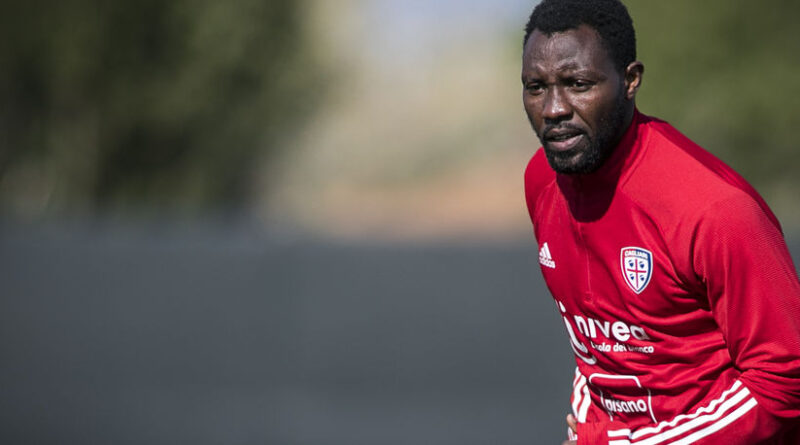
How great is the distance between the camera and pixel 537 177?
314cm

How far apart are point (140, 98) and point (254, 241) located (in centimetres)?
394

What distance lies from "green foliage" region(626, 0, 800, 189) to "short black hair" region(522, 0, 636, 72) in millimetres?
9843

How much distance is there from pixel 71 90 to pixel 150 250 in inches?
138

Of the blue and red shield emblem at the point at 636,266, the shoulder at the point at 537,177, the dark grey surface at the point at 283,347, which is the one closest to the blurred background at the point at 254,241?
the dark grey surface at the point at 283,347

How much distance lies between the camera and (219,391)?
7.33m

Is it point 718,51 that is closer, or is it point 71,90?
point 71,90

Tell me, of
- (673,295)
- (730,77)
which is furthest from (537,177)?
(730,77)

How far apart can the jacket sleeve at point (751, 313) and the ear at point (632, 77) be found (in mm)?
437

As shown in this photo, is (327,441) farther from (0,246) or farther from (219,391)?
(0,246)

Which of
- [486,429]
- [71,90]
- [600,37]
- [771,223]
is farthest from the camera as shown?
[71,90]

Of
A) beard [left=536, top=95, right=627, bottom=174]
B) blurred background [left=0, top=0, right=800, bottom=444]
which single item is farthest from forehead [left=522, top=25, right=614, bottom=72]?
blurred background [left=0, top=0, right=800, bottom=444]

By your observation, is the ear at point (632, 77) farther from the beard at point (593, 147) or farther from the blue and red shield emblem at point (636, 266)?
the blue and red shield emblem at point (636, 266)

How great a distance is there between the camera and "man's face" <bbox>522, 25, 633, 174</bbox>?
2.57 metres

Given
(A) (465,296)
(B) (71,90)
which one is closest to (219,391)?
(A) (465,296)
